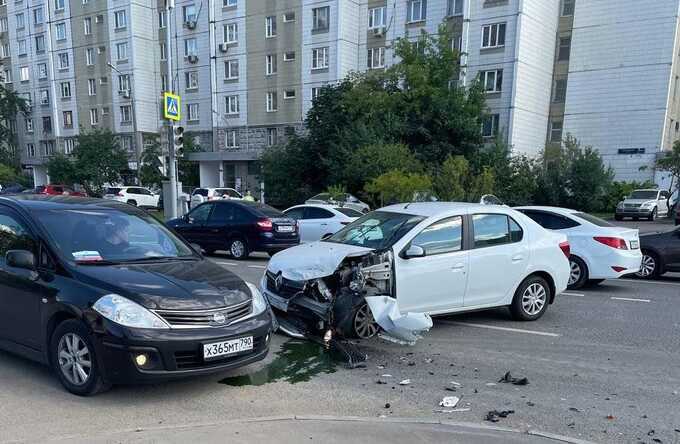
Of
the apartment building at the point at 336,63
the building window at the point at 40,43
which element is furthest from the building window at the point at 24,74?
the apartment building at the point at 336,63

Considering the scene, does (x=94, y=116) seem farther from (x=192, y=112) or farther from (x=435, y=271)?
(x=435, y=271)

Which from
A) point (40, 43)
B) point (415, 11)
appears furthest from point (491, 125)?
point (40, 43)

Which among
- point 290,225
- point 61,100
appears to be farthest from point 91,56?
point 290,225

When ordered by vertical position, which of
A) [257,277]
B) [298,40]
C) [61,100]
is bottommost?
[257,277]

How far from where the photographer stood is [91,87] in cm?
5028

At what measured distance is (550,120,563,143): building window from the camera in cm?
3797

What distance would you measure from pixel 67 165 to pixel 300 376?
141 ft

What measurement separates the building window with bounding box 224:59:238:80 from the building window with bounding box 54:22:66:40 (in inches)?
862

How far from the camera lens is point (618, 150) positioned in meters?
35.1

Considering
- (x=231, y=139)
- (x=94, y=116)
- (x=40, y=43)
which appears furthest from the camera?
(x=40, y=43)

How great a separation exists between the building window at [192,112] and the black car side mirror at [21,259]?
43.8 metres

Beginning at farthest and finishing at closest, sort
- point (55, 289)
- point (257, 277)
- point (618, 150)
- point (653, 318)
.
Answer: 1. point (618, 150)
2. point (257, 277)
3. point (653, 318)
4. point (55, 289)

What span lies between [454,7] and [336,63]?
938 centimetres

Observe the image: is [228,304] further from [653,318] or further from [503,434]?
[653,318]
